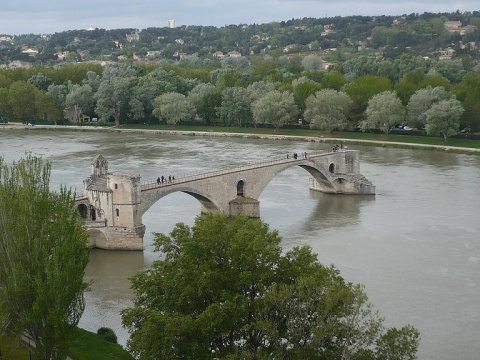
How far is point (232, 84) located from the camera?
95750 millimetres

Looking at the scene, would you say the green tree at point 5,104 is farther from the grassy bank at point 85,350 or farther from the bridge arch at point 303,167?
the grassy bank at point 85,350

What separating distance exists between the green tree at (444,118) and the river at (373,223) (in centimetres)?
371

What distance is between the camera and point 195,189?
135 feet

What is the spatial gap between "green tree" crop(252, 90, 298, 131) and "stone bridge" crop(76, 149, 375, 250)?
29.2 m

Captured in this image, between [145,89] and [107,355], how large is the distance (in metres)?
68.3

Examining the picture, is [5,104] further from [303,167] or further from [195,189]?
[195,189]

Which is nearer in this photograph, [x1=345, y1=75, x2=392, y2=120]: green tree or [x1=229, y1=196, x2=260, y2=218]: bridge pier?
[x1=229, y1=196, x2=260, y2=218]: bridge pier

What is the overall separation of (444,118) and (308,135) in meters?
14.3

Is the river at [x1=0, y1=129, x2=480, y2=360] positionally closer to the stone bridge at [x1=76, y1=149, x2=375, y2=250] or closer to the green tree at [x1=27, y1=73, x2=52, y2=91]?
the stone bridge at [x1=76, y1=149, x2=375, y2=250]

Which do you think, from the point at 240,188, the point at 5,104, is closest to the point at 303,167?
the point at 240,188

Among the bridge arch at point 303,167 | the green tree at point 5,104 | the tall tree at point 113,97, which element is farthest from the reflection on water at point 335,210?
the green tree at point 5,104

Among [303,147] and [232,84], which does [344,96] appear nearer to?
[303,147]

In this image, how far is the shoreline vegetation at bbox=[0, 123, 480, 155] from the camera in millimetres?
71250

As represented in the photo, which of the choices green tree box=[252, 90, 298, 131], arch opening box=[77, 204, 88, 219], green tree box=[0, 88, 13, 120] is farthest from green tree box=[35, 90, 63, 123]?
arch opening box=[77, 204, 88, 219]
